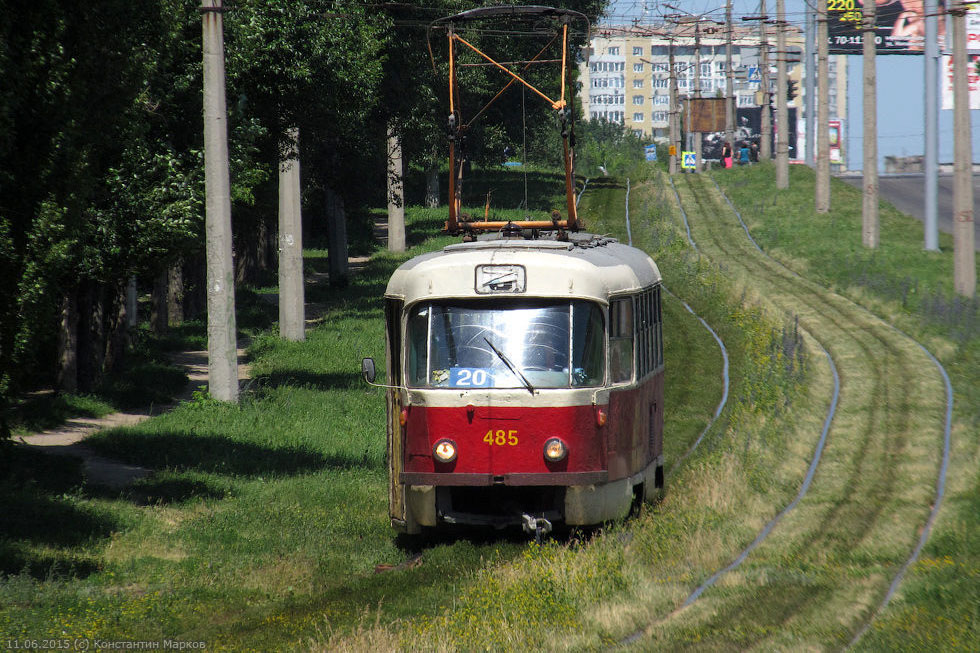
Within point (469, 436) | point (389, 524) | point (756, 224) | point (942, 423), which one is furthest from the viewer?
point (756, 224)

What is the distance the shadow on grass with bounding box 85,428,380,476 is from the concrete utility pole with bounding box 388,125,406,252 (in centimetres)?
2546

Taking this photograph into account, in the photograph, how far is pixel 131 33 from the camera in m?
14.6

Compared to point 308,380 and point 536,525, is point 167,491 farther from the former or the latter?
point 308,380

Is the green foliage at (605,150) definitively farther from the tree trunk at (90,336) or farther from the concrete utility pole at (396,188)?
the tree trunk at (90,336)

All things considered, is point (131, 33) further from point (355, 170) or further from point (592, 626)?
point (355, 170)

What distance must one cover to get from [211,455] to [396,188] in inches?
1234

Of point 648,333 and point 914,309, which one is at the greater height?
point 648,333

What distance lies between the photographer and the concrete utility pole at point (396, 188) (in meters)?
45.5

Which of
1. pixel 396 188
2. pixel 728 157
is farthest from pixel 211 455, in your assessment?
pixel 728 157

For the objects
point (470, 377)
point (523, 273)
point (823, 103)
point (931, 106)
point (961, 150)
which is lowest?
point (470, 377)

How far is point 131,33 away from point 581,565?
8.52 m

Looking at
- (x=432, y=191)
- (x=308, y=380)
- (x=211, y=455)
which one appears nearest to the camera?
(x=211, y=455)

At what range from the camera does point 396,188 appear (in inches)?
1932

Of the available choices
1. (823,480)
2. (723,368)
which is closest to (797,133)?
(723,368)
